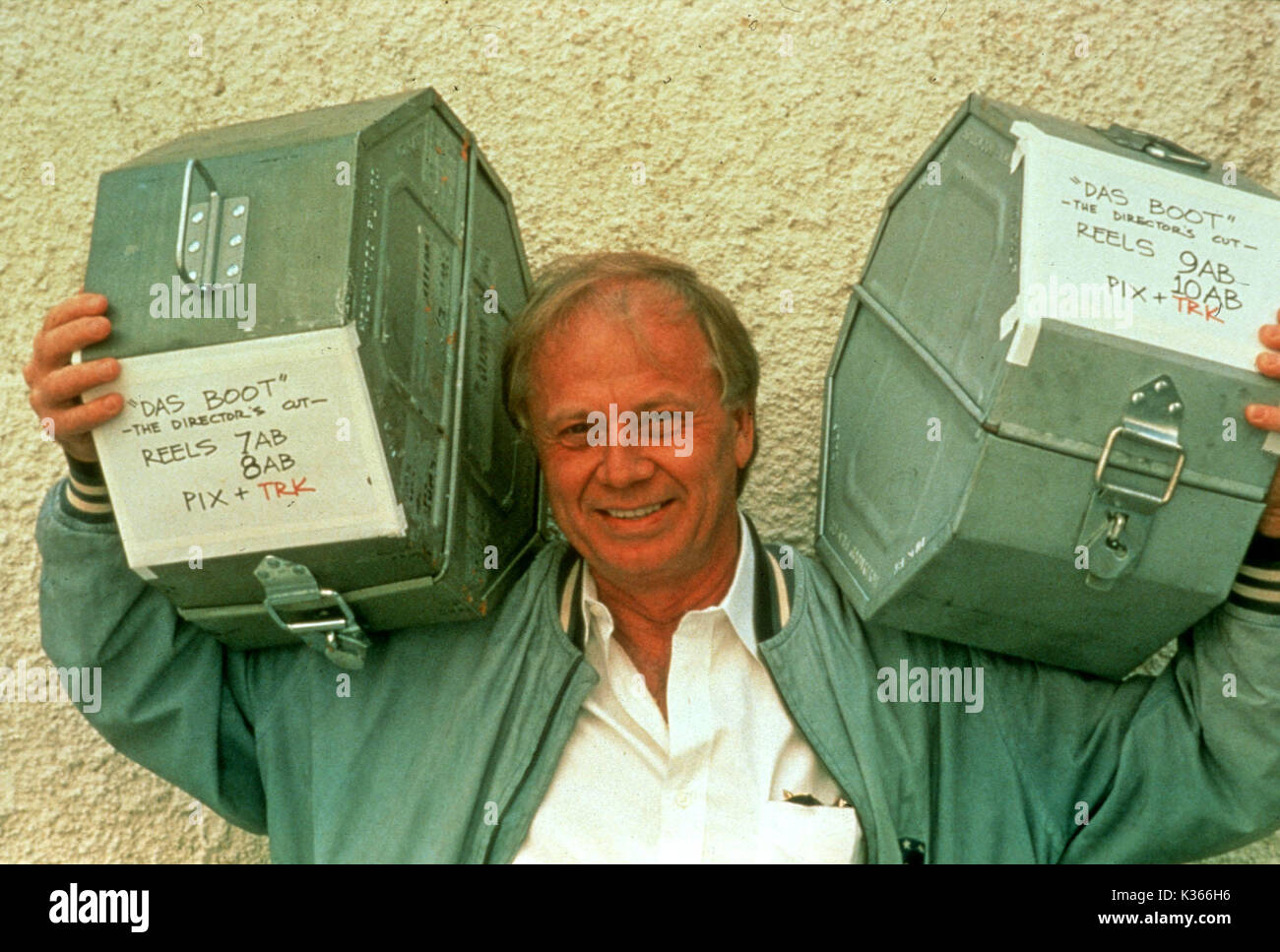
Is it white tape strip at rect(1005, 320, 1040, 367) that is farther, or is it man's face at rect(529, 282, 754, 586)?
man's face at rect(529, 282, 754, 586)

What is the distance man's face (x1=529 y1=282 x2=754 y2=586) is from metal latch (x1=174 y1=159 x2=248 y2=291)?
0.53m

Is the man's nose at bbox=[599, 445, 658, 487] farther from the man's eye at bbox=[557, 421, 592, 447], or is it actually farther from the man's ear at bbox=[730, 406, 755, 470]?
the man's ear at bbox=[730, 406, 755, 470]

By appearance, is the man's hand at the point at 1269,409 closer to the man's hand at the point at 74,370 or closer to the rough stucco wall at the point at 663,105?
the rough stucco wall at the point at 663,105

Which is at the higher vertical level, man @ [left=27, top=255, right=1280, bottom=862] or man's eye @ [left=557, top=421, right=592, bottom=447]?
man's eye @ [left=557, top=421, right=592, bottom=447]

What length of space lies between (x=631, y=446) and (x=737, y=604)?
32 centimetres

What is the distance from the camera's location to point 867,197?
106 inches

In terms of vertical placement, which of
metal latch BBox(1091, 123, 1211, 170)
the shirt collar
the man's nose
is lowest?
the shirt collar

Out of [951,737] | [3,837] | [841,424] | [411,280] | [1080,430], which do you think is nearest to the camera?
[1080,430]

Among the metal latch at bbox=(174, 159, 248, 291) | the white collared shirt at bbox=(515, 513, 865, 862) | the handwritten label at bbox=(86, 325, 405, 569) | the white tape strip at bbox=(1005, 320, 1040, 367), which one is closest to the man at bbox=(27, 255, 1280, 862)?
the white collared shirt at bbox=(515, 513, 865, 862)

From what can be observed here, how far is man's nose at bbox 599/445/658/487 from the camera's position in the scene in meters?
2.11

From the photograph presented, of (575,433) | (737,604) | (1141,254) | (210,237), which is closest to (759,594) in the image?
(737,604)

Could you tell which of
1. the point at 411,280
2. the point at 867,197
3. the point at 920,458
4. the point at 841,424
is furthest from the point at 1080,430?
the point at 867,197

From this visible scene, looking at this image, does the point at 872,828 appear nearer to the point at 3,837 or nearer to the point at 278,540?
the point at 278,540
